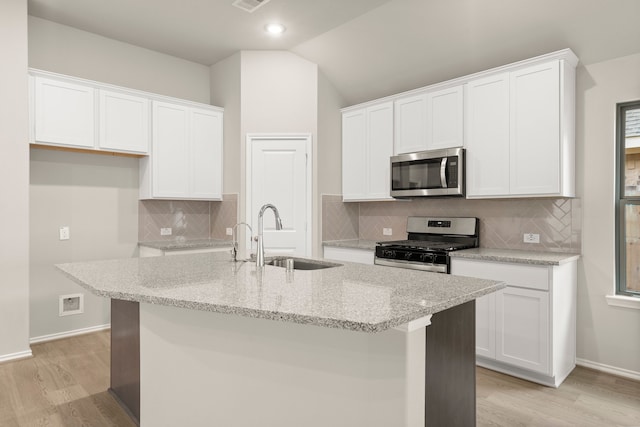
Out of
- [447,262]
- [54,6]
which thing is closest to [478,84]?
[447,262]

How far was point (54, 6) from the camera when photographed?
3535 millimetres

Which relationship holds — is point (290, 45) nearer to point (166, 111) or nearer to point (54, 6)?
point (166, 111)

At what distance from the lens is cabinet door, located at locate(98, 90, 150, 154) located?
3.83m

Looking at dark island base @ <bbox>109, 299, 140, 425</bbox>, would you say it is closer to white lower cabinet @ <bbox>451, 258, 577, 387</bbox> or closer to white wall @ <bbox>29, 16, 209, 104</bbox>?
white lower cabinet @ <bbox>451, 258, 577, 387</bbox>

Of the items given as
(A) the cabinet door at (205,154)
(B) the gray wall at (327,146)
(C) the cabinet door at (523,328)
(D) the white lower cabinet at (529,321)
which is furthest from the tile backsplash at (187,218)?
(C) the cabinet door at (523,328)

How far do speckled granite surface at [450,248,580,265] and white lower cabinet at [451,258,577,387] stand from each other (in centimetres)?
5

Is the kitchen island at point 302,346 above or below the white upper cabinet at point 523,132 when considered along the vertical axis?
below

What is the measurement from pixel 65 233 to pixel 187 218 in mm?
1263

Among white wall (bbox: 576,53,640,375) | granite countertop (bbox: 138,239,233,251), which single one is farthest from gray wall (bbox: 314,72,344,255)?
white wall (bbox: 576,53,640,375)

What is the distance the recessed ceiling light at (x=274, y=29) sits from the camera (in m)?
3.88

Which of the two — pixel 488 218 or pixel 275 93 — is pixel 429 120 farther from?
pixel 275 93

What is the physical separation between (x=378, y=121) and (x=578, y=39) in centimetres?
183

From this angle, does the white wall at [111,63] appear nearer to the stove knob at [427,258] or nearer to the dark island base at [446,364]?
the dark island base at [446,364]

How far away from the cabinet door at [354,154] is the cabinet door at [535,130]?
1.61m
